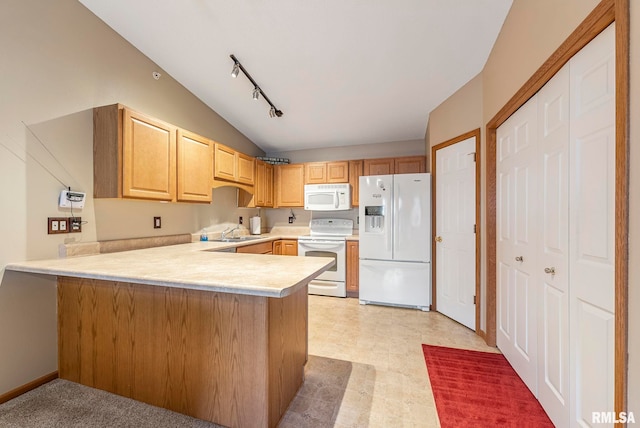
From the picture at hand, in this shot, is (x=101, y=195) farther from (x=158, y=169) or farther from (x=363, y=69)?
(x=363, y=69)

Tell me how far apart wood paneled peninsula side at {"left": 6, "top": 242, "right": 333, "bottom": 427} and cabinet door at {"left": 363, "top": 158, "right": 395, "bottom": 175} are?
2552 mm

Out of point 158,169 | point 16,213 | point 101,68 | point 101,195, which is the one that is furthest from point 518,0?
point 16,213

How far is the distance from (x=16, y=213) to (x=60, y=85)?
98 cm

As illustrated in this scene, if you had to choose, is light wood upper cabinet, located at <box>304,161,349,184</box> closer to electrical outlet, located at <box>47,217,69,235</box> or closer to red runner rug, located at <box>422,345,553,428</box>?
red runner rug, located at <box>422,345,553,428</box>

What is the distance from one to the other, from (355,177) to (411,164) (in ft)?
2.78

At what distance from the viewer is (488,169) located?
2.31 metres

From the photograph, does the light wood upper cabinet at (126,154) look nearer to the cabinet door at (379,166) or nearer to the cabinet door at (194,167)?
the cabinet door at (194,167)

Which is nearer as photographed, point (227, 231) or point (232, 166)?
point (232, 166)

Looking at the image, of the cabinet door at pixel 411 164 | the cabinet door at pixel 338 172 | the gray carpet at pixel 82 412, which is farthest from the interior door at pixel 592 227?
the cabinet door at pixel 338 172

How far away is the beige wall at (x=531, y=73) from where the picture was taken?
858mm

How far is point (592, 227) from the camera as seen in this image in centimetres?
114

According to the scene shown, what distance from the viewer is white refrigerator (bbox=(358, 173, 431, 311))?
3211 millimetres

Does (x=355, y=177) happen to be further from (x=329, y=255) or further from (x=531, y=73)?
(x=531, y=73)

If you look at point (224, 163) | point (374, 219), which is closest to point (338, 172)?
point (374, 219)
